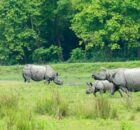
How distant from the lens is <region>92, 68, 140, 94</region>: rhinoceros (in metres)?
19.5

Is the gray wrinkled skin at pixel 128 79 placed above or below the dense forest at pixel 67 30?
above

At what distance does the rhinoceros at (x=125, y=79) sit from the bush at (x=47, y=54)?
3208cm

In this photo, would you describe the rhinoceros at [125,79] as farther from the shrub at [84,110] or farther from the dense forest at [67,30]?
the dense forest at [67,30]

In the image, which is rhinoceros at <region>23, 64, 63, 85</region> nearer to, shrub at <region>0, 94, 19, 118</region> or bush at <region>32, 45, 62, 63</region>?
shrub at <region>0, 94, 19, 118</region>

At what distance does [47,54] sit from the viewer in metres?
53.7

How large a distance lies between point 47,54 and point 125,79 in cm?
3401

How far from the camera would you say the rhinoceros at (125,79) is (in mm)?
19531

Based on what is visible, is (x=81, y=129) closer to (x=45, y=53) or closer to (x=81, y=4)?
(x=81, y=4)

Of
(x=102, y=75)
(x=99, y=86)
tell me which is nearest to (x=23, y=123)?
(x=102, y=75)

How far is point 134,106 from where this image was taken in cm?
1727

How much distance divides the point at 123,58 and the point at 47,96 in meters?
34.0

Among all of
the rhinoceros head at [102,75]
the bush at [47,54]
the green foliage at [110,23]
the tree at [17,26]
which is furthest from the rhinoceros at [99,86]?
the bush at [47,54]

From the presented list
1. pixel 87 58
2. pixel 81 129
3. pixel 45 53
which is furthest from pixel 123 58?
pixel 81 129

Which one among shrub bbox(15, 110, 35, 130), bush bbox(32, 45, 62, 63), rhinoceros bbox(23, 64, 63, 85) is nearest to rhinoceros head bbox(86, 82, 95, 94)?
rhinoceros bbox(23, 64, 63, 85)
